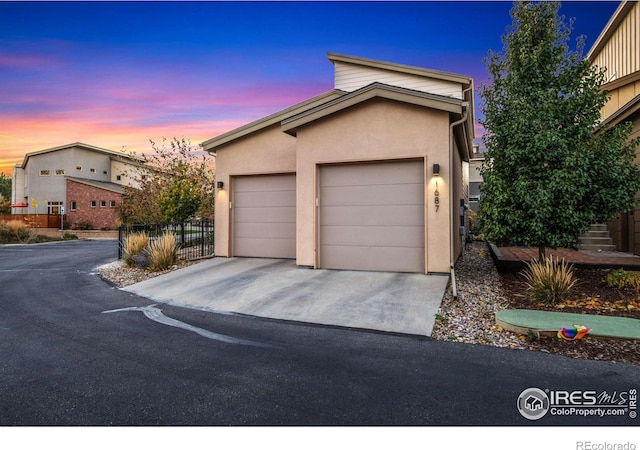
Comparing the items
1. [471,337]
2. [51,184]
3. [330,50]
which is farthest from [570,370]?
[51,184]

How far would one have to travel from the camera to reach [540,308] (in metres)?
5.56

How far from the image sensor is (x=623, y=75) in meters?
13.9

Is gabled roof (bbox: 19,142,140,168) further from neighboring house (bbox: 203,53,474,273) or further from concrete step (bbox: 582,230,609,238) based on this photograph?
concrete step (bbox: 582,230,609,238)

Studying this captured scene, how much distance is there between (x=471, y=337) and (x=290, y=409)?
8.88ft

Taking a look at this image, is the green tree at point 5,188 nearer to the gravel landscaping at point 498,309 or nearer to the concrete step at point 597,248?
the gravel landscaping at point 498,309

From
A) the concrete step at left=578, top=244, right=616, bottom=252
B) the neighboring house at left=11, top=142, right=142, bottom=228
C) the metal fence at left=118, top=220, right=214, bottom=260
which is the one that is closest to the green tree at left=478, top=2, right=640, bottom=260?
the concrete step at left=578, top=244, right=616, bottom=252

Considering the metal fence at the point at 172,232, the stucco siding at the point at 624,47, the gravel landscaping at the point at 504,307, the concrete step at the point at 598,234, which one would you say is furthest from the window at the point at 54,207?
the stucco siding at the point at 624,47

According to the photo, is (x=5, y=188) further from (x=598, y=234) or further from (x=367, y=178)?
(x=598, y=234)

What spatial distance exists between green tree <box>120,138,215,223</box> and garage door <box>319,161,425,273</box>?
5.69m

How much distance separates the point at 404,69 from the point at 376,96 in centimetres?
709

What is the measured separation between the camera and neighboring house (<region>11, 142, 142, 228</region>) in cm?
2959

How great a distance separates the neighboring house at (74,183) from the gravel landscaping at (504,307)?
88.7 ft

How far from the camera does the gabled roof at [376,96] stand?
7349mm
